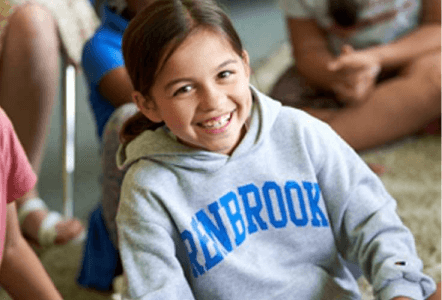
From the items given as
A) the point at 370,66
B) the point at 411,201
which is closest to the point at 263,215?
the point at 411,201

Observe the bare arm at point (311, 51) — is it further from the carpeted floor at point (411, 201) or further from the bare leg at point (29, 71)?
the bare leg at point (29, 71)

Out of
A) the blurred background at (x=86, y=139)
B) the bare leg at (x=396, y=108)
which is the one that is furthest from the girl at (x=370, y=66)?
the blurred background at (x=86, y=139)

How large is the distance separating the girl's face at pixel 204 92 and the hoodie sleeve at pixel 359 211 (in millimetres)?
135

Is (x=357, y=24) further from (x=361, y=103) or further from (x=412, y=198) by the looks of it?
(x=412, y=198)

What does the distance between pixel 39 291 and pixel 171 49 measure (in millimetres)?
419

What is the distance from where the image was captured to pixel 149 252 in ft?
2.85

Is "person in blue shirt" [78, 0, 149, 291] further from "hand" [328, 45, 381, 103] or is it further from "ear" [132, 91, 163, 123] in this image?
"hand" [328, 45, 381, 103]

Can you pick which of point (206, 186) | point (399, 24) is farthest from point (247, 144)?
point (399, 24)

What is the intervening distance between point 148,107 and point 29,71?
772mm

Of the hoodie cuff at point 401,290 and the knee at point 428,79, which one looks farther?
the knee at point 428,79

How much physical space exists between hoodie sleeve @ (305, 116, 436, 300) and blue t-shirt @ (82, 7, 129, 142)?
0.53 metres

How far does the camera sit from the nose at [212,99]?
84cm

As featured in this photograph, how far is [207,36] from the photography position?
84 centimetres

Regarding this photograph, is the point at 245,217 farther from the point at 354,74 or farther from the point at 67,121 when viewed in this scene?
the point at 67,121
